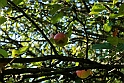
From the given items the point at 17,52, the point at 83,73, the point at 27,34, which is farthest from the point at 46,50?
the point at 17,52

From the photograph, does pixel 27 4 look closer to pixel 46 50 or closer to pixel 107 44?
pixel 46 50

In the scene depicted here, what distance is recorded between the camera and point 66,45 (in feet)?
9.27

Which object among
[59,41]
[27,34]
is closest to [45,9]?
[27,34]

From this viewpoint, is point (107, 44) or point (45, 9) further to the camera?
point (45, 9)

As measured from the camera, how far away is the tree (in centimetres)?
124

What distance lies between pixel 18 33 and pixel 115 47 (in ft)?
8.02

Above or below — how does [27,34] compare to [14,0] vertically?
below

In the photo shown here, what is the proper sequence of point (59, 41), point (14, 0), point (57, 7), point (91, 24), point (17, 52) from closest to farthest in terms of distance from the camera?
1. point (17, 52)
2. point (14, 0)
3. point (57, 7)
4. point (59, 41)
5. point (91, 24)

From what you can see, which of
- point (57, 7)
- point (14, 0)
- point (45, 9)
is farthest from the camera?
point (45, 9)

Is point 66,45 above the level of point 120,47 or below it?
below

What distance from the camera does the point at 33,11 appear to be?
332 cm

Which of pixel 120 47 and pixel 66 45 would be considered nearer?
pixel 120 47

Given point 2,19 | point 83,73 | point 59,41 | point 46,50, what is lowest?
point 46,50

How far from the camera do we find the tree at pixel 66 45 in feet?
4.08
